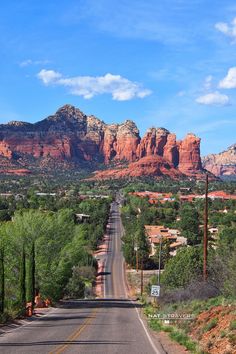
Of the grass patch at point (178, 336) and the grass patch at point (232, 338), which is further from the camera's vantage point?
the grass patch at point (178, 336)

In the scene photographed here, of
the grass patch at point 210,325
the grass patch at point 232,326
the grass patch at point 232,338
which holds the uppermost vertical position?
the grass patch at point 232,326

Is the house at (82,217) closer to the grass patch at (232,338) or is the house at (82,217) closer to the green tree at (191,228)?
the green tree at (191,228)

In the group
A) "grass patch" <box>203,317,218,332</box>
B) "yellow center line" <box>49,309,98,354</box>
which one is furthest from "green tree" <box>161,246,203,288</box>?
"grass patch" <box>203,317,218,332</box>

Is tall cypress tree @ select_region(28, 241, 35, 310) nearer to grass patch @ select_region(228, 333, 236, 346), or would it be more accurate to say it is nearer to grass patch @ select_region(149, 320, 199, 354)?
grass patch @ select_region(149, 320, 199, 354)

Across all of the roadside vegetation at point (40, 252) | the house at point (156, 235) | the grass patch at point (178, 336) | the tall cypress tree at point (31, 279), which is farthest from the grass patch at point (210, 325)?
the house at point (156, 235)

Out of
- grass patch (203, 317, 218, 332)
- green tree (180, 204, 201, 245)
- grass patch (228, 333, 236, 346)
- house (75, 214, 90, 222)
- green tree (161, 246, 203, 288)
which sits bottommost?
green tree (161, 246, 203, 288)

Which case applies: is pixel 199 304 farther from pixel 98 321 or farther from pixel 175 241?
pixel 175 241

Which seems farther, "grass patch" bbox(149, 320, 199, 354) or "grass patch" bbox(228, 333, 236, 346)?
"grass patch" bbox(149, 320, 199, 354)

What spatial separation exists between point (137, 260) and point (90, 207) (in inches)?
2452

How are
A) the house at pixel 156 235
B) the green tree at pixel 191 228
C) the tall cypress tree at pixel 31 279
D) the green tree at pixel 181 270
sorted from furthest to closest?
1. the green tree at pixel 191 228
2. the house at pixel 156 235
3. the green tree at pixel 181 270
4. the tall cypress tree at pixel 31 279

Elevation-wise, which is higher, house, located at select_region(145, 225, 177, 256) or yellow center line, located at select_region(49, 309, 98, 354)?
house, located at select_region(145, 225, 177, 256)

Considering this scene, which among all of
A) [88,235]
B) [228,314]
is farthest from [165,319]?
[88,235]

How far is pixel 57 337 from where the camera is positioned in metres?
21.9

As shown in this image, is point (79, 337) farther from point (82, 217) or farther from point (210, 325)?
point (82, 217)
